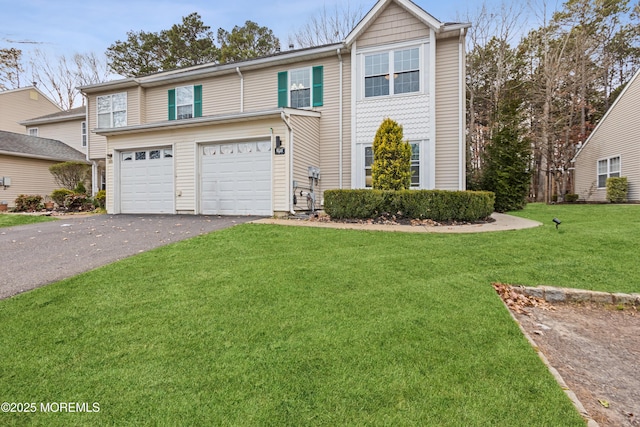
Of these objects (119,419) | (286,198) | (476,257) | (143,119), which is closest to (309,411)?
(119,419)

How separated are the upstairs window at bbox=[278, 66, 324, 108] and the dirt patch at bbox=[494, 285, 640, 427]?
9456mm

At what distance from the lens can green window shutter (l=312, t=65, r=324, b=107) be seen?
36.4 ft

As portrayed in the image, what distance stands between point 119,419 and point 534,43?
2694 cm

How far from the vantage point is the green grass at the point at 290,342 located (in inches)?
67.9

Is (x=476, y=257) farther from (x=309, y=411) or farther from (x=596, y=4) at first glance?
(x=596, y=4)

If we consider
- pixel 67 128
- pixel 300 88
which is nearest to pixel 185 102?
pixel 300 88

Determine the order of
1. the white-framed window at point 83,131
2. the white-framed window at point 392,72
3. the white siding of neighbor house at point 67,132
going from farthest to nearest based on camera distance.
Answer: the white siding of neighbor house at point 67,132 → the white-framed window at point 83,131 → the white-framed window at point 392,72

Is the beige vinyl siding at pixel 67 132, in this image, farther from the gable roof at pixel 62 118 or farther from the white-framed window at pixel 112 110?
the white-framed window at pixel 112 110

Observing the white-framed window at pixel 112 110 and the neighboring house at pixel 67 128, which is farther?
the neighboring house at pixel 67 128

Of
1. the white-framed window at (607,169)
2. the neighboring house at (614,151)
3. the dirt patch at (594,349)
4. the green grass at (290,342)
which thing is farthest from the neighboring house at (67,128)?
the white-framed window at (607,169)

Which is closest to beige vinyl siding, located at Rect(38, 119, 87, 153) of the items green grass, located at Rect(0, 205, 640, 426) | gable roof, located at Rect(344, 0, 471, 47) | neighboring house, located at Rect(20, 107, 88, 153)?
neighboring house, located at Rect(20, 107, 88, 153)

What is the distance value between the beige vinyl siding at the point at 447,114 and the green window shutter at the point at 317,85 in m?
3.90

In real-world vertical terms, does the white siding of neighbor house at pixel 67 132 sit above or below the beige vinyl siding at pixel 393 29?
below

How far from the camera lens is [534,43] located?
66.6 feet
